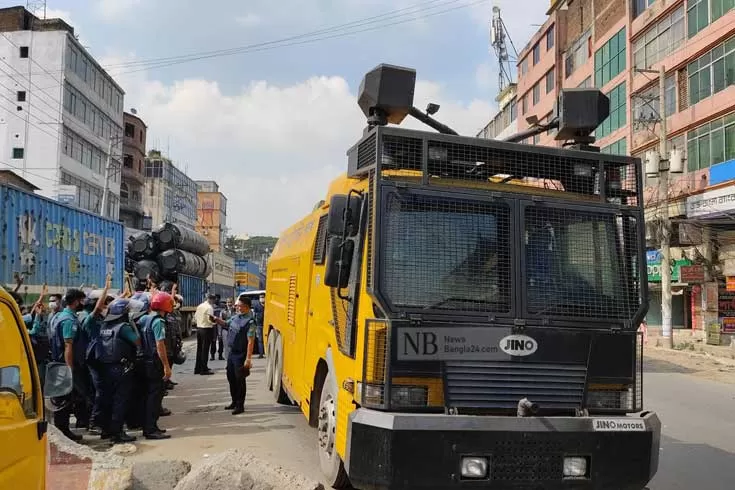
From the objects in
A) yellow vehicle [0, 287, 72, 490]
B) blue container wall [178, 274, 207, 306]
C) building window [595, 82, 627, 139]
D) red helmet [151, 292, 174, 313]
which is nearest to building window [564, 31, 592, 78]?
building window [595, 82, 627, 139]

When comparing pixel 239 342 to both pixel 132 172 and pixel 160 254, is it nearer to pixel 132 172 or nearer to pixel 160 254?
pixel 160 254

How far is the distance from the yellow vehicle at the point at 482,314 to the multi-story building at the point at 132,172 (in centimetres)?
5573

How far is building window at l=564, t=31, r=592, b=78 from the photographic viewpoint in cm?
3534

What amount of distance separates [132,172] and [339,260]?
56363 millimetres

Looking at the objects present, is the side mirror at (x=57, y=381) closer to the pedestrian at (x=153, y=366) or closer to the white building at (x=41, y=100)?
the pedestrian at (x=153, y=366)

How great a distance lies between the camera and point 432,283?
413cm

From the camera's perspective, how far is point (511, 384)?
403 centimetres

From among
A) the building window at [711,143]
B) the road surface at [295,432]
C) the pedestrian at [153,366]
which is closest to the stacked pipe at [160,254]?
the road surface at [295,432]

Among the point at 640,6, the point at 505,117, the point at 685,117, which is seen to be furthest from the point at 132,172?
the point at 685,117

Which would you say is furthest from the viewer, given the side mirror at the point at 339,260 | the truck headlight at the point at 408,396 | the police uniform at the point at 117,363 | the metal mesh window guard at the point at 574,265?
the police uniform at the point at 117,363

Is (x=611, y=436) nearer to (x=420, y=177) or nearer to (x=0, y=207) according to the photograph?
(x=420, y=177)

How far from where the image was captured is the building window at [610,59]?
30.4 meters

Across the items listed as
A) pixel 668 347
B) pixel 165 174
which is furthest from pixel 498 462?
pixel 165 174

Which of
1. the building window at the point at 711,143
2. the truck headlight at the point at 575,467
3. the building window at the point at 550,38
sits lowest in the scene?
the truck headlight at the point at 575,467
